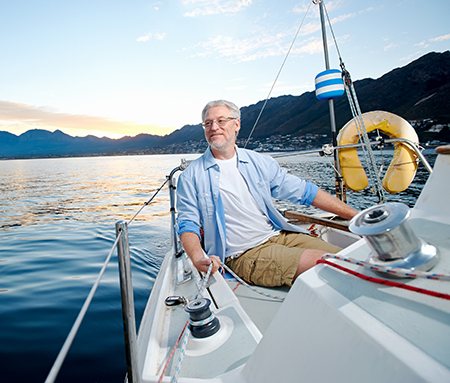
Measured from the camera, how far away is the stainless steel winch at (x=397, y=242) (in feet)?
2.20

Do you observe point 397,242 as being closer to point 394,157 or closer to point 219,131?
point 219,131

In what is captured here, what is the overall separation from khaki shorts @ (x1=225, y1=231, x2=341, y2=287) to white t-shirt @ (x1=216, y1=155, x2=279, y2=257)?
2.8 inches

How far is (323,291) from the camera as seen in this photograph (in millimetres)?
776

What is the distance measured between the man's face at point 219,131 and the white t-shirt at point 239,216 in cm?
16

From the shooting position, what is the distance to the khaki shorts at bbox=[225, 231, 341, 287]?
1993 mm

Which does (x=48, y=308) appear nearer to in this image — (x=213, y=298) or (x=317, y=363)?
(x=213, y=298)

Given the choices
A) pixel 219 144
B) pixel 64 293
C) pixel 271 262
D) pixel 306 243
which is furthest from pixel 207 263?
pixel 64 293

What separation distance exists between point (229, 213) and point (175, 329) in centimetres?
97

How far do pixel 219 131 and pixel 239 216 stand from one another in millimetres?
724

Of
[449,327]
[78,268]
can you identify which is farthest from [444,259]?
[78,268]

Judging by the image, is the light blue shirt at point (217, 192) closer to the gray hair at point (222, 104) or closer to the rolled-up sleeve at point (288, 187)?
the rolled-up sleeve at point (288, 187)

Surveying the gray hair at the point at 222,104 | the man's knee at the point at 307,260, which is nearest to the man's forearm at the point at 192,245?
the man's knee at the point at 307,260

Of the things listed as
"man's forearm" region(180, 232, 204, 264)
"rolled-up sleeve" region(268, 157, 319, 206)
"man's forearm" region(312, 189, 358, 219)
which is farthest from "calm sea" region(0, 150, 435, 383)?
"man's forearm" region(312, 189, 358, 219)

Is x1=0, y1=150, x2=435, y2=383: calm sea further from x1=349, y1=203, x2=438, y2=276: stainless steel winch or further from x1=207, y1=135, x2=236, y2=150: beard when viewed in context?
x1=349, y1=203, x2=438, y2=276: stainless steel winch
